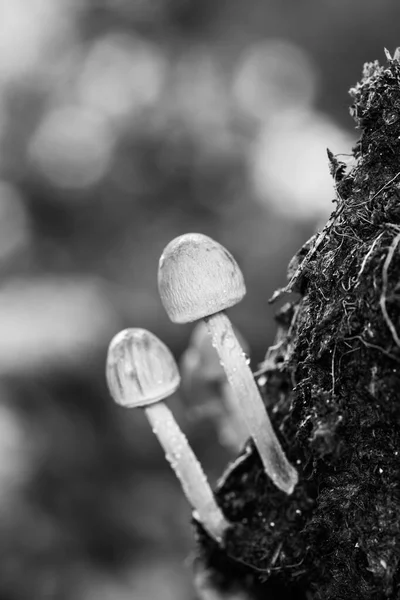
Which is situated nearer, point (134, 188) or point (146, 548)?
point (146, 548)

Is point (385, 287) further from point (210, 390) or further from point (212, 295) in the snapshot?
point (210, 390)

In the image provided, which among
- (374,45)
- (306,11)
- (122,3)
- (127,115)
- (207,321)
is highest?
(122,3)

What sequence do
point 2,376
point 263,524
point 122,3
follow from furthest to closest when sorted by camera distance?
1. point 122,3
2. point 2,376
3. point 263,524

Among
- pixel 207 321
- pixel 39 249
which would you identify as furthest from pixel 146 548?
pixel 39 249

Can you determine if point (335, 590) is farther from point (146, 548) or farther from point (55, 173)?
point (55, 173)

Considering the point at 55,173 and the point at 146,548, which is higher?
the point at 55,173

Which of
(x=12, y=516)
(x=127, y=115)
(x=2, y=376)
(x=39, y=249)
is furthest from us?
(x=127, y=115)

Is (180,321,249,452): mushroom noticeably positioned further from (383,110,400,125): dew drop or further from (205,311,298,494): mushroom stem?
(383,110,400,125): dew drop

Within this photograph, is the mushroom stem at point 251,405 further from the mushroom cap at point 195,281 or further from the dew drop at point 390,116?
the dew drop at point 390,116
